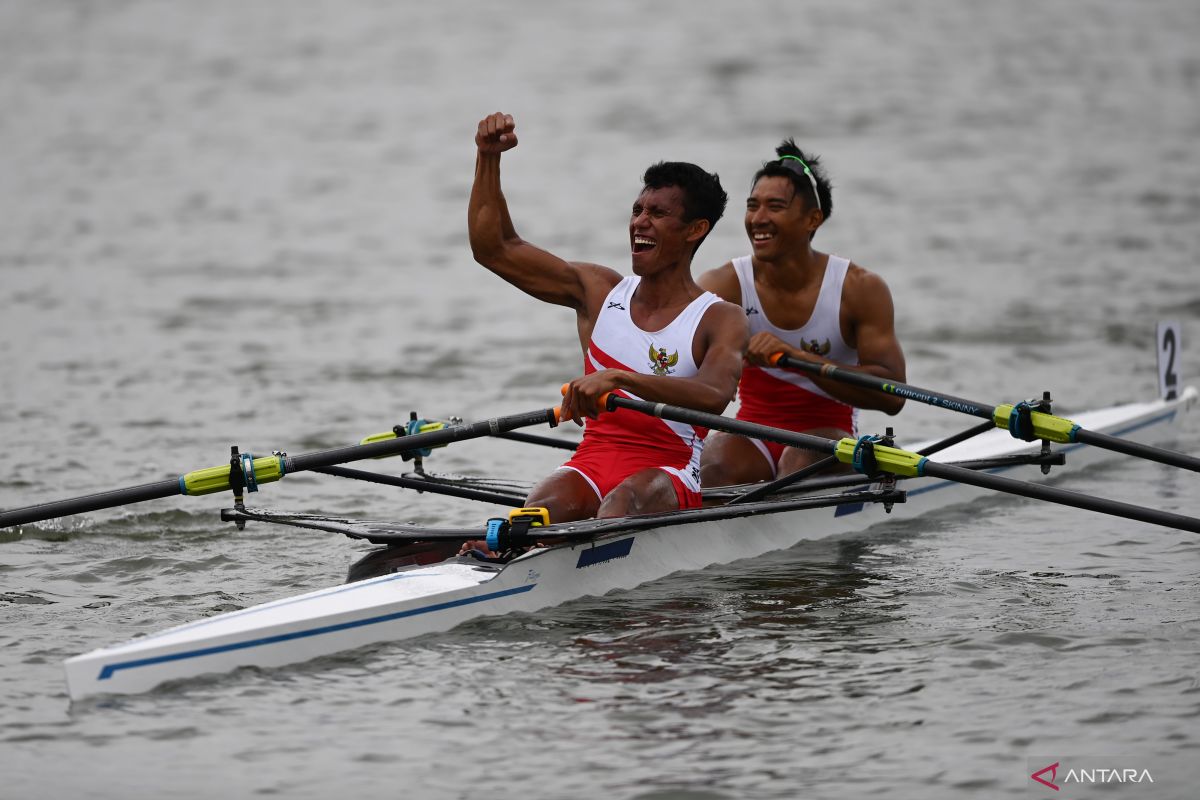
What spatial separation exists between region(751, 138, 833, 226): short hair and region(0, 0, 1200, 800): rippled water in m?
1.86

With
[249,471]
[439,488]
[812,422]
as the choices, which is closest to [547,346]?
[812,422]

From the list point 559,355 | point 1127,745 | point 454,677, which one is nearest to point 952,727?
point 1127,745

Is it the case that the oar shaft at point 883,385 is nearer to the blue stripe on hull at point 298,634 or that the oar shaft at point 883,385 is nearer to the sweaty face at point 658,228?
the sweaty face at point 658,228

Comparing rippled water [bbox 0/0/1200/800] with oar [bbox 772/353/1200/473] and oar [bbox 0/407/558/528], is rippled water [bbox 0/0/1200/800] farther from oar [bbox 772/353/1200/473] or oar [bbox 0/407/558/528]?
oar [bbox 772/353/1200/473]

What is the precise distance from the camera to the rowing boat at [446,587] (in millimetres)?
6137

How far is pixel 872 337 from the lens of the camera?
8.62 metres

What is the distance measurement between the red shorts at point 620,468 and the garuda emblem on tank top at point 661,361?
409mm

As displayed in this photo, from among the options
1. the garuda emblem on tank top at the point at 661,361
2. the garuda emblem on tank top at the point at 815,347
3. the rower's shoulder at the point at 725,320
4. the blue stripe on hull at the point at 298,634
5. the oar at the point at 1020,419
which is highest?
the rower's shoulder at the point at 725,320

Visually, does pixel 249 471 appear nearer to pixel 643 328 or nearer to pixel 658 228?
pixel 643 328

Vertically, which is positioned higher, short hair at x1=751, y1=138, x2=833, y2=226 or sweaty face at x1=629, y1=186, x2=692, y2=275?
short hair at x1=751, y1=138, x2=833, y2=226

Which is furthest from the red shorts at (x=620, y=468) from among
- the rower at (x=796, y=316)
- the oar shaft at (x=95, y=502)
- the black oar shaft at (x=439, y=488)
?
the oar shaft at (x=95, y=502)

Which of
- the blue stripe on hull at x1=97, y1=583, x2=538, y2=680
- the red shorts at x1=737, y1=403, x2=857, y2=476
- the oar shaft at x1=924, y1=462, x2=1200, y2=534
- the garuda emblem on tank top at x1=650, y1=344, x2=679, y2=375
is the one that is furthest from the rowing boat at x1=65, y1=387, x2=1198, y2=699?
the garuda emblem on tank top at x1=650, y1=344, x2=679, y2=375

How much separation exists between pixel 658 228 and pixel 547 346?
8745 millimetres

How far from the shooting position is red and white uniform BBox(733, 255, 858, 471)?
→ 342 inches
